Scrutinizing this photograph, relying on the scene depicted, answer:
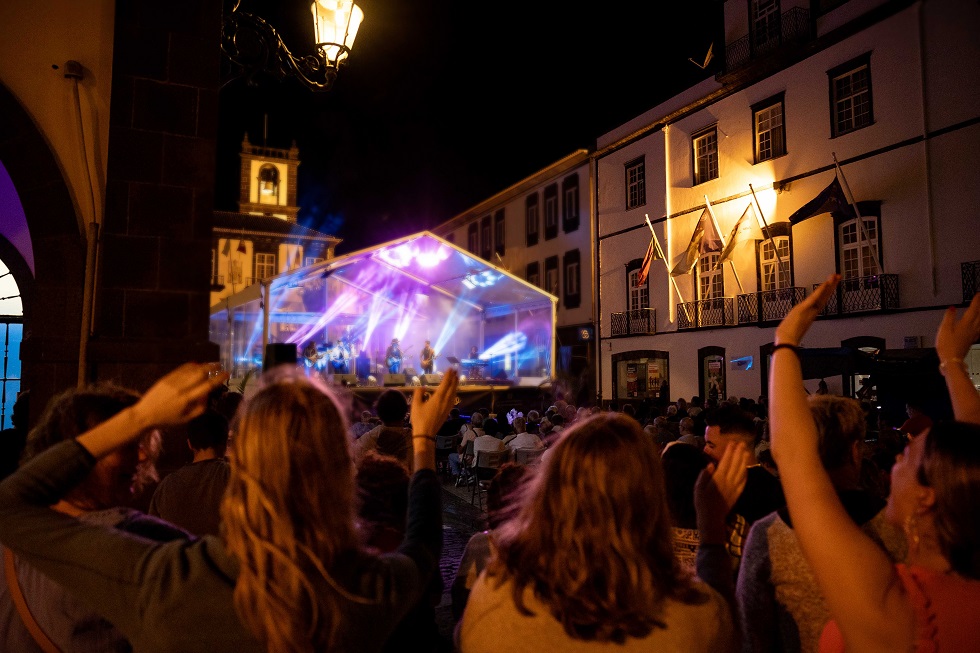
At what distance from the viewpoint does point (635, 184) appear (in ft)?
77.2

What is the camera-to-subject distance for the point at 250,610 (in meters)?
1.33

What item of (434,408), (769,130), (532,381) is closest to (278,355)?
(434,408)

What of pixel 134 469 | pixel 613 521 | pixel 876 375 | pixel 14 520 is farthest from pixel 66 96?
pixel 876 375

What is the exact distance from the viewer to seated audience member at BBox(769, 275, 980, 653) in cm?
135

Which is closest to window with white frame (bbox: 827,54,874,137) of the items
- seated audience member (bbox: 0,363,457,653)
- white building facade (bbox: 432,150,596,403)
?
white building facade (bbox: 432,150,596,403)

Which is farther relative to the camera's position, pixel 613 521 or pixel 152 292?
pixel 152 292

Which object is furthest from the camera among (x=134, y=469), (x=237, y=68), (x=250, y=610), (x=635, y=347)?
(x=635, y=347)

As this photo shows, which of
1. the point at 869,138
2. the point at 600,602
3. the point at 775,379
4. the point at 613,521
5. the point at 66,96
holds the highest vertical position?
the point at 869,138

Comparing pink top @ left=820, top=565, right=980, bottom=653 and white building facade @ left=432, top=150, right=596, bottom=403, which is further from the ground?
white building facade @ left=432, top=150, right=596, bottom=403

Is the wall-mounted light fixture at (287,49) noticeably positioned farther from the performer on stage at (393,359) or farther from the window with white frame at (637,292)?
the window with white frame at (637,292)

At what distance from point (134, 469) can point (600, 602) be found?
1308 mm

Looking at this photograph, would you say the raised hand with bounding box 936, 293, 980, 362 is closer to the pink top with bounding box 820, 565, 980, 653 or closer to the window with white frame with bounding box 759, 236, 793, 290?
the pink top with bounding box 820, 565, 980, 653

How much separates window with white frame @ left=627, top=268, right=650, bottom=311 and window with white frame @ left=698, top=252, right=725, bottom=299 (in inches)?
83.8

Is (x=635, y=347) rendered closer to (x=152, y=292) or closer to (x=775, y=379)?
(x=152, y=292)
